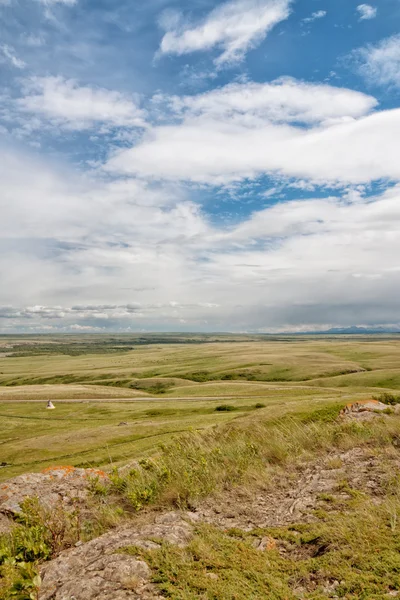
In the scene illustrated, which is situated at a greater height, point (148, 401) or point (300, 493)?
point (300, 493)

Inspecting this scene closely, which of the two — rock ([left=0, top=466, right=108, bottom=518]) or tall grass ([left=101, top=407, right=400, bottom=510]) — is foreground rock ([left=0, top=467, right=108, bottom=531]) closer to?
rock ([left=0, top=466, right=108, bottom=518])

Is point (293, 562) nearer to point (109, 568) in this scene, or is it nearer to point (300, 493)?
point (109, 568)

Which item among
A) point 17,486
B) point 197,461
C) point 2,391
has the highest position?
point 197,461

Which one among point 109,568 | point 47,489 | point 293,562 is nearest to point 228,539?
point 293,562

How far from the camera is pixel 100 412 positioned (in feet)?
297

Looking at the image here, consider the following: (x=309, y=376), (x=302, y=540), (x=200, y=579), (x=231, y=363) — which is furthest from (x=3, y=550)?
(x=231, y=363)

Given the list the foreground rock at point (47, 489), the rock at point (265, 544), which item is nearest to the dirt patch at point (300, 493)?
the rock at point (265, 544)

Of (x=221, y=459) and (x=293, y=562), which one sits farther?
(x=221, y=459)

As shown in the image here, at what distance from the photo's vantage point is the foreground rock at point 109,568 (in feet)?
16.8

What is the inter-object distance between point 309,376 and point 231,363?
53081 mm

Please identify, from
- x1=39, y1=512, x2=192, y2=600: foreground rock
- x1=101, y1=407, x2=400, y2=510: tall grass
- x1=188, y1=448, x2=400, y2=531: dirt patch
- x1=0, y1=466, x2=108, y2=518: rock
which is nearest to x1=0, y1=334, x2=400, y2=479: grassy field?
x1=0, y1=466, x2=108, y2=518: rock

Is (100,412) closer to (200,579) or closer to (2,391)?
(2,391)

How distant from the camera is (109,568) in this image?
5.53 m

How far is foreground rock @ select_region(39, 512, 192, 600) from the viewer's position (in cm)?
511
